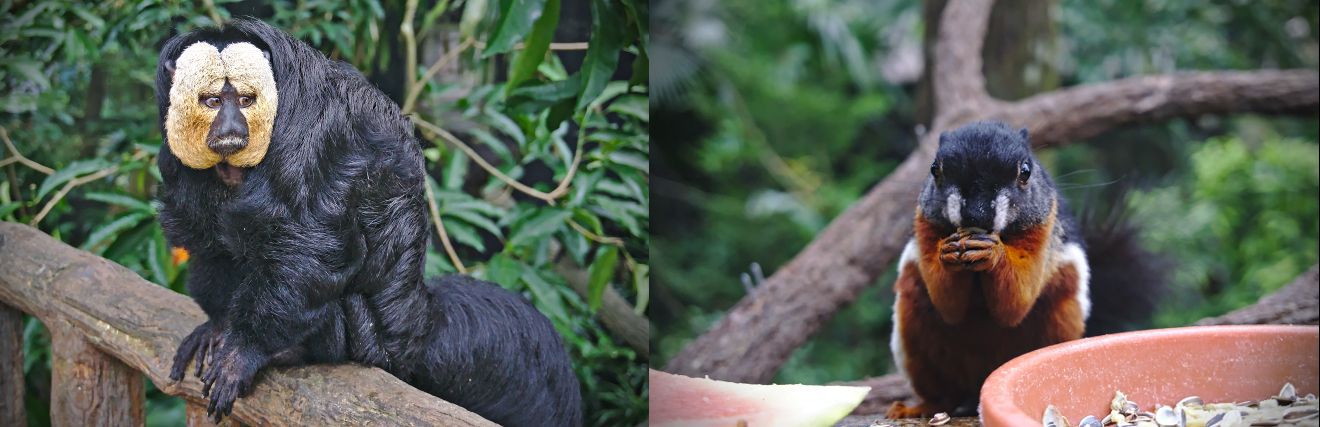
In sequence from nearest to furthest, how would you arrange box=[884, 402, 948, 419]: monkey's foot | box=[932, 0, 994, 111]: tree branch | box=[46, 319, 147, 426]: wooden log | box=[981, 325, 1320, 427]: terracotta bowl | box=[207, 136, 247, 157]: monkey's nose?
box=[981, 325, 1320, 427]: terracotta bowl, box=[207, 136, 247, 157]: monkey's nose, box=[884, 402, 948, 419]: monkey's foot, box=[46, 319, 147, 426]: wooden log, box=[932, 0, 994, 111]: tree branch

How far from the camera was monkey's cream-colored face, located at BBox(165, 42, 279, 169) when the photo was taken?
1567 millimetres

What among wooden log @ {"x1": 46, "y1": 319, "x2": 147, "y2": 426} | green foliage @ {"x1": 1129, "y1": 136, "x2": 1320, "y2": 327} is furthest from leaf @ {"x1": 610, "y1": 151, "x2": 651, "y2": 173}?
wooden log @ {"x1": 46, "y1": 319, "x2": 147, "y2": 426}

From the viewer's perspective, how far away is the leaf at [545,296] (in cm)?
201

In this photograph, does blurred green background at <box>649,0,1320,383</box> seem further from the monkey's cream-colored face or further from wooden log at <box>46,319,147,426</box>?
wooden log at <box>46,319,147,426</box>

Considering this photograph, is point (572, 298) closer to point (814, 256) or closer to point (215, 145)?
point (814, 256)

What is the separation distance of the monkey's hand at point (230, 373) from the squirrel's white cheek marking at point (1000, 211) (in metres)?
1.21

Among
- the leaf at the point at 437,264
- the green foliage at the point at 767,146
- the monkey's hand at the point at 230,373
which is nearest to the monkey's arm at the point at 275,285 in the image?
the monkey's hand at the point at 230,373

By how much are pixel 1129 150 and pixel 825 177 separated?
74 centimetres

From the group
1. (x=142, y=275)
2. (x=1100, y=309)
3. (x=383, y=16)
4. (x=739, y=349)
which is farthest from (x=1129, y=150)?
(x=142, y=275)

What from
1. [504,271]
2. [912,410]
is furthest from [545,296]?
[912,410]

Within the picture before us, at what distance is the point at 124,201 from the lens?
2045 mm

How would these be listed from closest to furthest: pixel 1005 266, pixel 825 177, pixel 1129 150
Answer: pixel 1005 266 < pixel 1129 150 < pixel 825 177

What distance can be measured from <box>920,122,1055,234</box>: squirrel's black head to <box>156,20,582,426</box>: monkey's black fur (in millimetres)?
878

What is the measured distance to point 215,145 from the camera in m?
1.56
